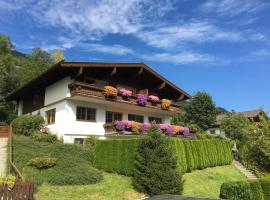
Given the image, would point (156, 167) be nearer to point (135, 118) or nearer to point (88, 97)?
point (88, 97)

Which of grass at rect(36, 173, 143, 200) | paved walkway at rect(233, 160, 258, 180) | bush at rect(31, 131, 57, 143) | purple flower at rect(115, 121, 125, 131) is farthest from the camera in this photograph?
paved walkway at rect(233, 160, 258, 180)

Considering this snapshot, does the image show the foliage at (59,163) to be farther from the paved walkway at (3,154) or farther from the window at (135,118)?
the window at (135,118)

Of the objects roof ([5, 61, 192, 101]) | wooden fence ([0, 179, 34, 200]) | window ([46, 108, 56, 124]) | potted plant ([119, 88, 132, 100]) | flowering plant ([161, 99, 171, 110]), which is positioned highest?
roof ([5, 61, 192, 101])

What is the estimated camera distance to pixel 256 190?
20906 millimetres

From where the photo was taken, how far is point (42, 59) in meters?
64.1

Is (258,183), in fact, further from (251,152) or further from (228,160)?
(228,160)

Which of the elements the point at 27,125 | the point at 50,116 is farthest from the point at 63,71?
the point at 27,125

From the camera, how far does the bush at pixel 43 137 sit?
2729cm

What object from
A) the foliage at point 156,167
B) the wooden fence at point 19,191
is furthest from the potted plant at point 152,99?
the wooden fence at point 19,191

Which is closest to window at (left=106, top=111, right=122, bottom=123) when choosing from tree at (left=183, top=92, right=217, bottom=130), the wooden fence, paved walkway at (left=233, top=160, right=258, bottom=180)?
paved walkway at (left=233, top=160, right=258, bottom=180)

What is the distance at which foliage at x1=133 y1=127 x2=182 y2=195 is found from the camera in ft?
66.2

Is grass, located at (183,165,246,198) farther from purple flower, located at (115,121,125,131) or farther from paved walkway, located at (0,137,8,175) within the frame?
paved walkway, located at (0,137,8,175)

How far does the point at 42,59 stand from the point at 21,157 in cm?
4466

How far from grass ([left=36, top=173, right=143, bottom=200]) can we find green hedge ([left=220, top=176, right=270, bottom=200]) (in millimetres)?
5358
